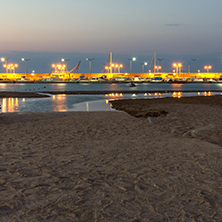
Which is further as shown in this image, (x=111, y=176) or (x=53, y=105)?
(x=53, y=105)

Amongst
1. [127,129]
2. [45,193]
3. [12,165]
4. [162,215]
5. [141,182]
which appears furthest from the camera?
[127,129]

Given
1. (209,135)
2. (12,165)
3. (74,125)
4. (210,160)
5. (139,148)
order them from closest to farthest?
Result: (12,165)
(210,160)
(139,148)
(209,135)
(74,125)

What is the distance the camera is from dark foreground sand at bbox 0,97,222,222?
16.2 ft

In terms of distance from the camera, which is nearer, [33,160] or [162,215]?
[162,215]

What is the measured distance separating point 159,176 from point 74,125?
8.49 metres

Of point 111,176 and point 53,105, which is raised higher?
point 53,105

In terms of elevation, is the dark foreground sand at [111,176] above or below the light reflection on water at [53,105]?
below

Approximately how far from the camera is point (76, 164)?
7.79 metres

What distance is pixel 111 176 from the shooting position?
22.1 feet

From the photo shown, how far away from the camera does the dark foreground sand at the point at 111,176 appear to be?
16.2ft

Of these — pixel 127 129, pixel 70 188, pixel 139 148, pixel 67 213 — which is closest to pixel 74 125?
pixel 127 129

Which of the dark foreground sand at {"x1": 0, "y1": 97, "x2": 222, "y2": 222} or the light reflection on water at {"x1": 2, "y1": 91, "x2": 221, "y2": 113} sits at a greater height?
the light reflection on water at {"x1": 2, "y1": 91, "x2": 221, "y2": 113}

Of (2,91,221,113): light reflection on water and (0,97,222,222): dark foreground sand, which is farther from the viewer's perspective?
(2,91,221,113): light reflection on water

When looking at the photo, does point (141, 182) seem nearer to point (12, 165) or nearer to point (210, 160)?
point (210, 160)
